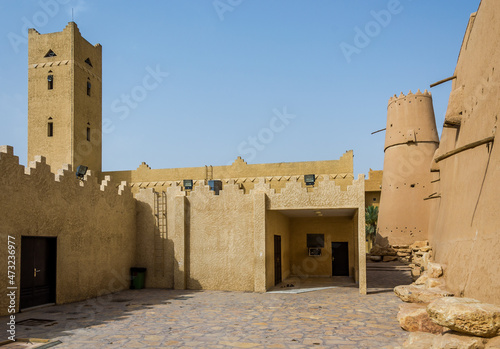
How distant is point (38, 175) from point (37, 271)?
312 cm

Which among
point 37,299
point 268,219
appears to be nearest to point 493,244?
point 268,219

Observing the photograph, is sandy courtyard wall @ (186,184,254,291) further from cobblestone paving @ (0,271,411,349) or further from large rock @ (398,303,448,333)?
large rock @ (398,303,448,333)

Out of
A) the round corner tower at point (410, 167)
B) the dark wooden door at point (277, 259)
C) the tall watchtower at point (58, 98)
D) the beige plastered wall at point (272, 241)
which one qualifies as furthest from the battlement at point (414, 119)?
the tall watchtower at point (58, 98)

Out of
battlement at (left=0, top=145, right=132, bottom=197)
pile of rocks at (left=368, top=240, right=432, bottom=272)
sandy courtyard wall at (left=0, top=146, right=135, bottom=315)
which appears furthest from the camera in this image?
pile of rocks at (left=368, top=240, right=432, bottom=272)

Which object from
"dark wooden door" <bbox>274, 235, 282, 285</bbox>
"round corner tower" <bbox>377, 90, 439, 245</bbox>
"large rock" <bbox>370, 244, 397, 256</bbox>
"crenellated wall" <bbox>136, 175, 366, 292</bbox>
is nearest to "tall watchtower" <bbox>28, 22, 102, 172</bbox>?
"crenellated wall" <bbox>136, 175, 366, 292</bbox>

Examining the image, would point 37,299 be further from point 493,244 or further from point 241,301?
point 493,244

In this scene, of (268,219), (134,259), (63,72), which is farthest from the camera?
(63,72)

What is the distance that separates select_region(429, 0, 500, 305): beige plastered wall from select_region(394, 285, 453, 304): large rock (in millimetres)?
347

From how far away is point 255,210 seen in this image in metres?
17.2

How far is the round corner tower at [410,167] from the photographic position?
3025 cm

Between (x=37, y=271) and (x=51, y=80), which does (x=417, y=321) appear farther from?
(x=51, y=80)

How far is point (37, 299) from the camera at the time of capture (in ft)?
43.7

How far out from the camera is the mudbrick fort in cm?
1003

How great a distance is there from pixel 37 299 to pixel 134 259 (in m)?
5.89
